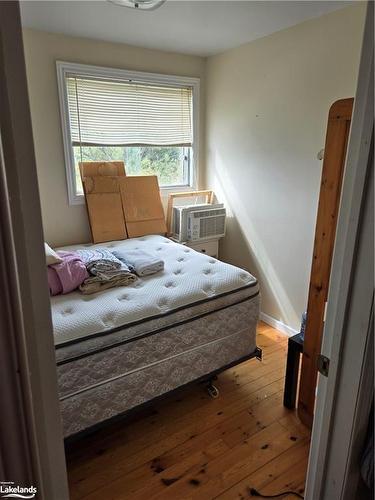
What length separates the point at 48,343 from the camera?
0.67 meters

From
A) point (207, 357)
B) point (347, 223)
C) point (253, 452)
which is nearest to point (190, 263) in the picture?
point (207, 357)

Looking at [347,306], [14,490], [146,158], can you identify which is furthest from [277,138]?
[14,490]

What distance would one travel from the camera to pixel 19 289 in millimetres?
584

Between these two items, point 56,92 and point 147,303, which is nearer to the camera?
point 147,303

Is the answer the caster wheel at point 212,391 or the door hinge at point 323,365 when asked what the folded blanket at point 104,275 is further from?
the door hinge at point 323,365

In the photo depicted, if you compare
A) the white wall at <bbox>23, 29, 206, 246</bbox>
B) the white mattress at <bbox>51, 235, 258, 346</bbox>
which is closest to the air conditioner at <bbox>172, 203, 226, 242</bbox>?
the white mattress at <bbox>51, 235, 258, 346</bbox>

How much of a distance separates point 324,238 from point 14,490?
63.2 inches

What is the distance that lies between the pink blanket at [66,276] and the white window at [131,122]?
3.74 ft

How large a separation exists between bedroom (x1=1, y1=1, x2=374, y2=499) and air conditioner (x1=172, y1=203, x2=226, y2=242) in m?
0.14

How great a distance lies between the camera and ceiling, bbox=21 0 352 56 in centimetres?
A: 205

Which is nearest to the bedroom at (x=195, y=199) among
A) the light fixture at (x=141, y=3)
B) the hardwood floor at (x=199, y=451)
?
the hardwood floor at (x=199, y=451)

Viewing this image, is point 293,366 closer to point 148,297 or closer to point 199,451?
point 199,451

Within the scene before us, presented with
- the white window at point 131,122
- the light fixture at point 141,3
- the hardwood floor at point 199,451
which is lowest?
the hardwood floor at point 199,451

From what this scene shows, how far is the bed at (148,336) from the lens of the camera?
1537 millimetres
